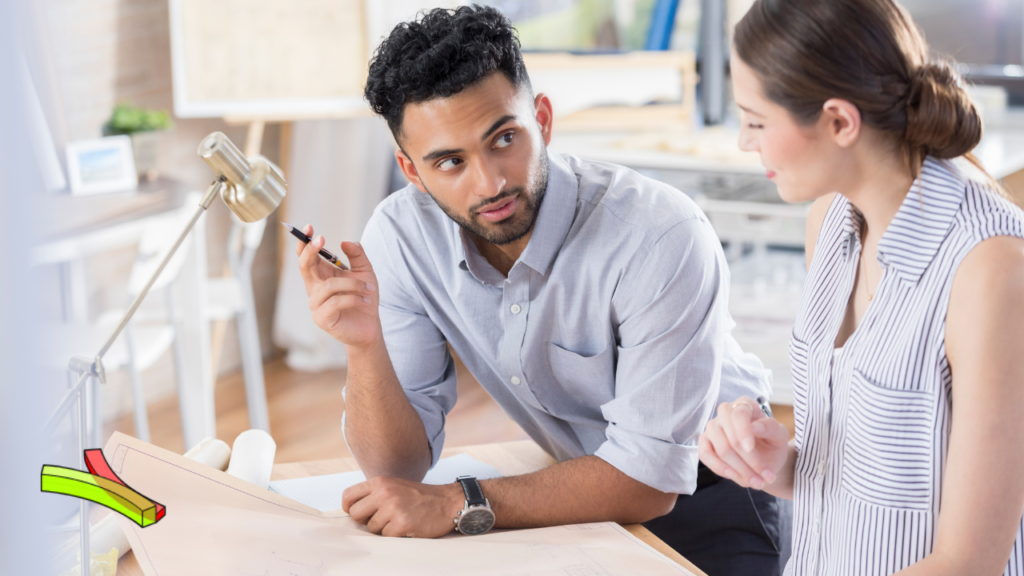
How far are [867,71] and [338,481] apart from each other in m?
0.82

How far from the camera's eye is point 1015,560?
796mm

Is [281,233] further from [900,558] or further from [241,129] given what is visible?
[900,558]

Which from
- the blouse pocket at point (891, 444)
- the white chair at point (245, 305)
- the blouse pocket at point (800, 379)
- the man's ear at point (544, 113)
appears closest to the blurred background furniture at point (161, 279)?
the white chair at point (245, 305)

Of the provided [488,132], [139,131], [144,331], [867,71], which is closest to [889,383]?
[867,71]

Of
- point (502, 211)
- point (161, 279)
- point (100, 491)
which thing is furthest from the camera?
point (161, 279)

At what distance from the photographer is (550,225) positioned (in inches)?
47.4

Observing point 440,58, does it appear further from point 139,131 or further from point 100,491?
point 139,131

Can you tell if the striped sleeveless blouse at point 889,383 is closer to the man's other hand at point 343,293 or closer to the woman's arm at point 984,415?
the woman's arm at point 984,415

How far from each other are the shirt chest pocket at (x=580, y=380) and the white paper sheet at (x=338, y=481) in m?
0.14

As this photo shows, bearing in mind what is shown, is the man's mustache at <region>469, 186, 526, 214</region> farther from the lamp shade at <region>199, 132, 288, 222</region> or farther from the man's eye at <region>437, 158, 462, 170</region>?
the lamp shade at <region>199, 132, 288, 222</region>

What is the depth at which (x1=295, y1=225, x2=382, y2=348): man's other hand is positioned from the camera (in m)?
1.06

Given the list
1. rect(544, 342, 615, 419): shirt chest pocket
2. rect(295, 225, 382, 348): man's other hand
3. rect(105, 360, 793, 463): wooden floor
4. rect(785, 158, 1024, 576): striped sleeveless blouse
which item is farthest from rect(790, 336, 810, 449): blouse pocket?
rect(105, 360, 793, 463): wooden floor

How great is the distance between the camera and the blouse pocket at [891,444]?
778 mm

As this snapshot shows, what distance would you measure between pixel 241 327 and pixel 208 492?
192cm
